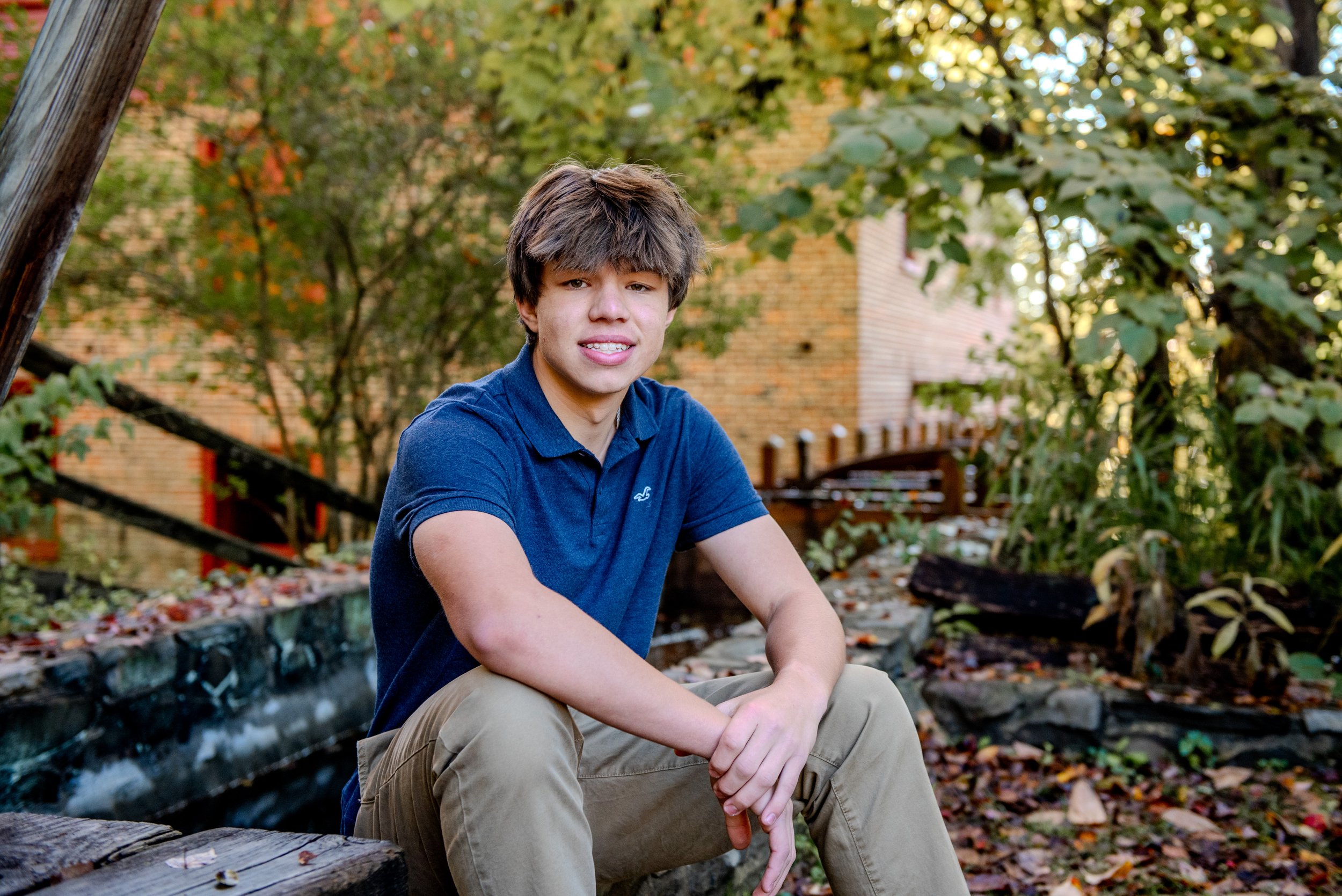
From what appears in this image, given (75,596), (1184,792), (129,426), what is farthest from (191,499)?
(1184,792)

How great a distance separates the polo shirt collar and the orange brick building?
8.43 metres

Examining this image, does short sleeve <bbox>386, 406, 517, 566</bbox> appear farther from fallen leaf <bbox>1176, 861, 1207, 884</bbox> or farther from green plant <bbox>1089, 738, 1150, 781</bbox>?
green plant <bbox>1089, 738, 1150, 781</bbox>

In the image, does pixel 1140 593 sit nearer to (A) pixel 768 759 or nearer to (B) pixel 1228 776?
(B) pixel 1228 776

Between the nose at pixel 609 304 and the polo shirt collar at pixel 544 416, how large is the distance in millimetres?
172

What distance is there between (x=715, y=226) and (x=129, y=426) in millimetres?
4725

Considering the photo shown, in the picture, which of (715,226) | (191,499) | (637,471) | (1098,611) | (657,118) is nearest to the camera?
(637,471)

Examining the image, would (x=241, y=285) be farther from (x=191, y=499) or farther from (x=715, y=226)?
(x=191, y=499)

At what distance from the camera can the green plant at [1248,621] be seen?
3699mm

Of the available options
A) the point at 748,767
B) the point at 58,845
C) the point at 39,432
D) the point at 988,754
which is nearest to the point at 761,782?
the point at 748,767

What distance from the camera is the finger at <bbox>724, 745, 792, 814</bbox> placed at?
5.57ft

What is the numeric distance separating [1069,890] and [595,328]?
197cm

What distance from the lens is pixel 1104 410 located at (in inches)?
186

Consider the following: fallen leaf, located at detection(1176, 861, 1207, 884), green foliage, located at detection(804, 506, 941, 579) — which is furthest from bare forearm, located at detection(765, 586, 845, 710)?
green foliage, located at detection(804, 506, 941, 579)

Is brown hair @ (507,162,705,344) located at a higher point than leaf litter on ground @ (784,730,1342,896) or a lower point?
higher
